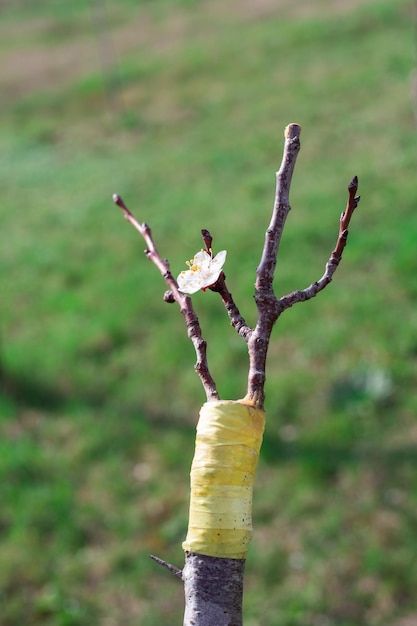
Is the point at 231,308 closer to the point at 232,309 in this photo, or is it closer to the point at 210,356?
the point at 232,309

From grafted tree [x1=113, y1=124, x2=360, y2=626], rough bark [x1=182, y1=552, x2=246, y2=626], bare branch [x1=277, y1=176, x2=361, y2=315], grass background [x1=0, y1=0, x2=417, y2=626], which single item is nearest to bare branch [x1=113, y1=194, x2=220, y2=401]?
grafted tree [x1=113, y1=124, x2=360, y2=626]

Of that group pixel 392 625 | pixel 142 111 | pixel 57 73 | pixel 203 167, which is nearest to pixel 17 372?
pixel 392 625

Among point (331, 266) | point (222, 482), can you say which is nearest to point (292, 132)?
point (331, 266)

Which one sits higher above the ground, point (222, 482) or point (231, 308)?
point (231, 308)

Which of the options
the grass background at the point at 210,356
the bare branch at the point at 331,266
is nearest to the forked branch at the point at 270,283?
the bare branch at the point at 331,266

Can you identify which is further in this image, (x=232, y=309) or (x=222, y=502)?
(x=232, y=309)

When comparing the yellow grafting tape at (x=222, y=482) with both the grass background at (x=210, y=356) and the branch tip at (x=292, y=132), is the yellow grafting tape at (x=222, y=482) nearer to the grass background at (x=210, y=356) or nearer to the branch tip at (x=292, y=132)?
the branch tip at (x=292, y=132)
